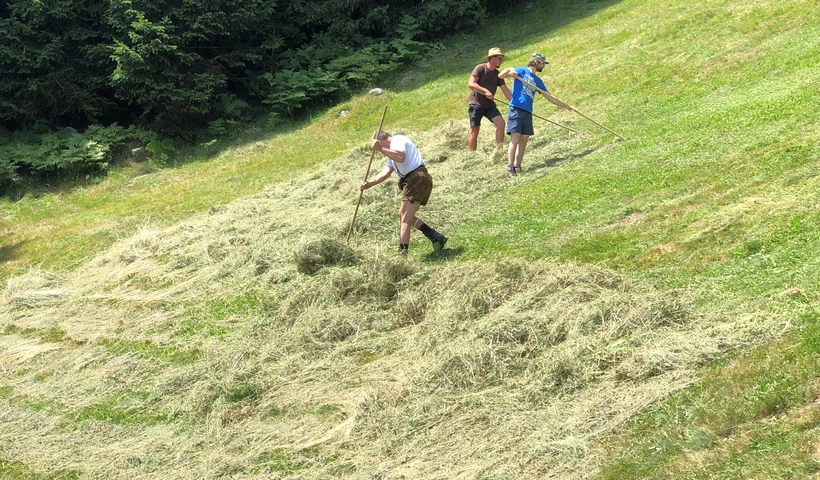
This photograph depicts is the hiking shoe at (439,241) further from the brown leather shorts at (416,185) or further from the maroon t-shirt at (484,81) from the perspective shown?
the maroon t-shirt at (484,81)

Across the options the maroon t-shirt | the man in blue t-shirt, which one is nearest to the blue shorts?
the man in blue t-shirt

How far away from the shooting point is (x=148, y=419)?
836 centimetres

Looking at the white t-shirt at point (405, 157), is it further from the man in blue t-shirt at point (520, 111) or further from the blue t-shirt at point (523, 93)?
the blue t-shirt at point (523, 93)

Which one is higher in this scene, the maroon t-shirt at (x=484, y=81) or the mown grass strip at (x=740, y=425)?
the maroon t-shirt at (x=484, y=81)

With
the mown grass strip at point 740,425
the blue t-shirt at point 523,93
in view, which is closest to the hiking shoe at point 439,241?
the blue t-shirt at point 523,93

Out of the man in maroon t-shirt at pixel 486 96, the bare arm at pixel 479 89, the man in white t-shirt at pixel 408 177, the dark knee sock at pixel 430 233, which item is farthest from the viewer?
the man in maroon t-shirt at pixel 486 96

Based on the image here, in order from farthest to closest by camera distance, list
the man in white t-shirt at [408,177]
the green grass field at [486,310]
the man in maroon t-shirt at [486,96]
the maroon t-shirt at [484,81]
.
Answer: the maroon t-shirt at [484,81], the man in maroon t-shirt at [486,96], the man in white t-shirt at [408,177], the green grass field at [486,310]

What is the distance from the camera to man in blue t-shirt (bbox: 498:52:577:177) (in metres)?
13.0

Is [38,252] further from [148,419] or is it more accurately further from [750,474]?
[750,474]

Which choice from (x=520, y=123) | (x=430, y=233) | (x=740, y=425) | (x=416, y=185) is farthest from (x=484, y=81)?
(x=740, y=425)

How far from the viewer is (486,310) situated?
324 inches

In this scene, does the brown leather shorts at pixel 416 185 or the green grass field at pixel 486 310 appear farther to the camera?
the brown leather shorts at pixel 416 185

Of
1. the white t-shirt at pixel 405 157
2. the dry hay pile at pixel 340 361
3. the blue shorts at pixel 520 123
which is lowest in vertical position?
the dry hay pile at pixel 340 361

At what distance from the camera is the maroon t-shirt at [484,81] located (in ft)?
47.7
